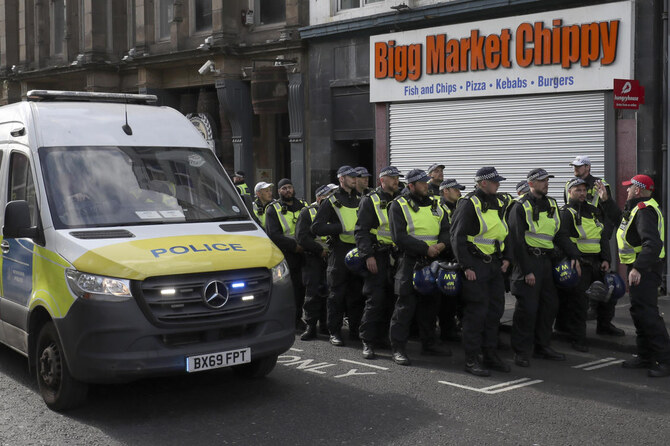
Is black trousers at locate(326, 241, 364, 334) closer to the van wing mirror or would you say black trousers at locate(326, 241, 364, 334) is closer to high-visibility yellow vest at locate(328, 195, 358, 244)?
high-visibility yellow vest at locate(328, 195, 358, 244)

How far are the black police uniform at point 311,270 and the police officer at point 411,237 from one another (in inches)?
58.8

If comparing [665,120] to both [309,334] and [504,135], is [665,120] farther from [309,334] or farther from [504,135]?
[309,334]

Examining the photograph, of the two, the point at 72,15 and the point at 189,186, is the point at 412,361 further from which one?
the point at 72,15

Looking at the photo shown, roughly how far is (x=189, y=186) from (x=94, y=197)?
877 millimetres

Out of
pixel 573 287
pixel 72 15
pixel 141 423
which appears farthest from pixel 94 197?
pixel 72 15

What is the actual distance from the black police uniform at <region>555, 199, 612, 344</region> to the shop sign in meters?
3.11

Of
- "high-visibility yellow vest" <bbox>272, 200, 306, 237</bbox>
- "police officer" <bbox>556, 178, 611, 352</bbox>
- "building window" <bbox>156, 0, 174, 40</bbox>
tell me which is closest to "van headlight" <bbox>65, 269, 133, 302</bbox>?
"high-visibility yellow vest" <bbox>272, 200, 306, 237</bbox>

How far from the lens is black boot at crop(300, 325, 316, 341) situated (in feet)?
32.0

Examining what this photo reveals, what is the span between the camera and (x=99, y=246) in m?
6.38

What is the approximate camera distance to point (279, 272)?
6.97 meters

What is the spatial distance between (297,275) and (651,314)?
439cm

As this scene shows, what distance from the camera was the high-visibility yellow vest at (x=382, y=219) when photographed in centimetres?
874

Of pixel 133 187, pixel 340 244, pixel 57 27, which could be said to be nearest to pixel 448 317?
pixel 340 244

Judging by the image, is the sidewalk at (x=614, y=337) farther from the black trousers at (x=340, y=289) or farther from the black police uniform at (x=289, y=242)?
the black police uniform at (x=289, y=242)
